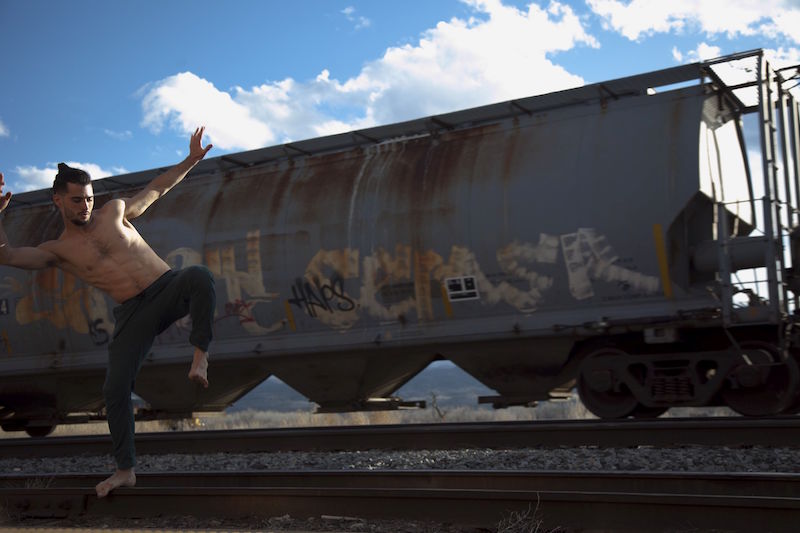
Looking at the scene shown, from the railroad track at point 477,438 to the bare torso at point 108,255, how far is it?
12.7 ft

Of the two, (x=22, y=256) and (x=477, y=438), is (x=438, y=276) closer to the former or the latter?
(x=477, y=438)

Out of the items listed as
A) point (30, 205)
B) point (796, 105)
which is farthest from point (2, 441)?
point (796, 105)

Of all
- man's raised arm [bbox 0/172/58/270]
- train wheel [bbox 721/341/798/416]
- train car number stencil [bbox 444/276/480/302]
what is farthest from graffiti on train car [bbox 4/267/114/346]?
train wheel [bbox 721/341/798/416]

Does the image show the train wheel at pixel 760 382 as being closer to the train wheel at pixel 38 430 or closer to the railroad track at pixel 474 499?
the railroad track at pixel 474 499

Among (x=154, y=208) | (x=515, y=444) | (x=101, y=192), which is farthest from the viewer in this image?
(x=101, y=192)

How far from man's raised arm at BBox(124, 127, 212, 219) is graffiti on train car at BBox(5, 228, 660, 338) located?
4.89m

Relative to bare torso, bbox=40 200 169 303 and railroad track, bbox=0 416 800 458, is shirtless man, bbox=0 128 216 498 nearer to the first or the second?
bare torso, bbox=40 200 169 303

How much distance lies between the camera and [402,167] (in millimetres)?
10031

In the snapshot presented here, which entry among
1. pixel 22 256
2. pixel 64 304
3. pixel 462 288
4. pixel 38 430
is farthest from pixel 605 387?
pixel 38 430

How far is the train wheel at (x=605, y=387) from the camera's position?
8.65m

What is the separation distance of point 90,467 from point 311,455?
2442 mm

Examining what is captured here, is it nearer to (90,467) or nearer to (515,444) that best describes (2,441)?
(90,467)

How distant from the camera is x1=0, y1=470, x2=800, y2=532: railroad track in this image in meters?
3.80

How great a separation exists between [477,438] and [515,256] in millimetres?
2261
